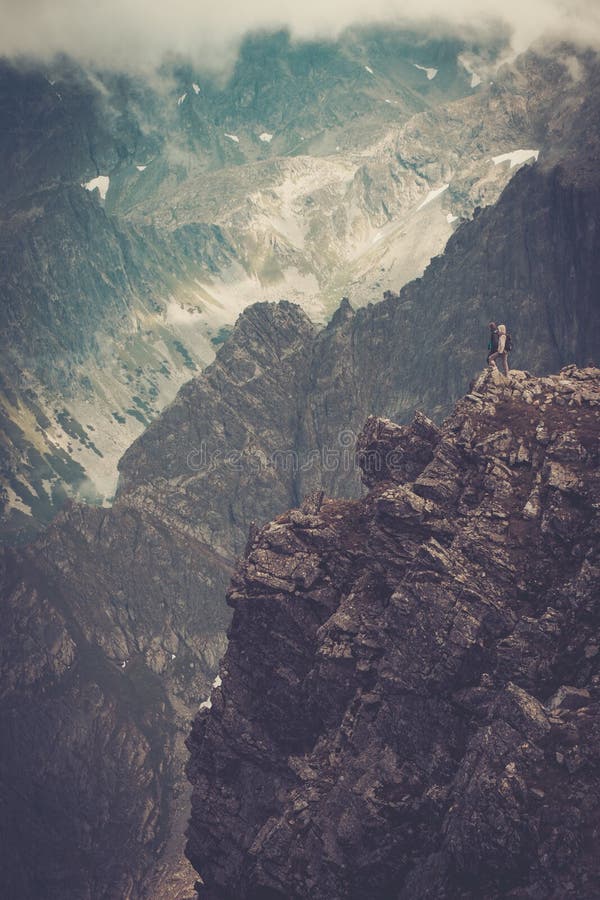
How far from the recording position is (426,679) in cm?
11312

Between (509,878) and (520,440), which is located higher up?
(520,440)

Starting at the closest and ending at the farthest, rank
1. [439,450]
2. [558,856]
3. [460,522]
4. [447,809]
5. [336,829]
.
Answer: [558,856] → [447,809] → [336,829] → [460,522] → [439,450]

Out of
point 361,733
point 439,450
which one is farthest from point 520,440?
point 361,733

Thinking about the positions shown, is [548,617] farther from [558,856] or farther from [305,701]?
[305,701]

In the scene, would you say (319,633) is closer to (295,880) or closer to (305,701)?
(305,701)

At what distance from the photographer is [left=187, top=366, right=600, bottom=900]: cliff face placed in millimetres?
101062

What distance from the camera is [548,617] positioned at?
109 metres

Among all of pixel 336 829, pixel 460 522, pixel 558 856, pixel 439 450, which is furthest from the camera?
pixel 439 450

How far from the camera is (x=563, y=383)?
138 metres

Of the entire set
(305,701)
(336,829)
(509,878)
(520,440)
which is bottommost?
(509,878)

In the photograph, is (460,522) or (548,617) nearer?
(548,617)

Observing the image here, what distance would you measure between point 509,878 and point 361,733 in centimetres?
2363

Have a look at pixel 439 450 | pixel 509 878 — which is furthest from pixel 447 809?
pixel 439 450

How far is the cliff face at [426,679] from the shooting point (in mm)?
101062
